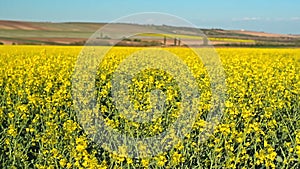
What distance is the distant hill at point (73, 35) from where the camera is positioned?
1453 inches

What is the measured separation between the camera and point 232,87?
24.5ft

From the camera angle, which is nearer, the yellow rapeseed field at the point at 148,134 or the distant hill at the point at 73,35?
the yellow rapeseed field at the point at 148,134

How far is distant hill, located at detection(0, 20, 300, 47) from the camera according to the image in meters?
36.9

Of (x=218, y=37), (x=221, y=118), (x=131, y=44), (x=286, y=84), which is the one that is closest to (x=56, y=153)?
(x=221, y=118)

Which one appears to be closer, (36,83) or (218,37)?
(36,83)

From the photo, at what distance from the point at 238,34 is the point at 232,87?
42590 mm

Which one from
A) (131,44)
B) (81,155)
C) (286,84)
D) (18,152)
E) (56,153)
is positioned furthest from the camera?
(131,44)

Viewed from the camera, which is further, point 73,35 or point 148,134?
point 73,35

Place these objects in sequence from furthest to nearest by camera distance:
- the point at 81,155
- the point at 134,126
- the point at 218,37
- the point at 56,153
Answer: the point at 218,37, the point at 134,126, the point at 56,153, the point at 81,155

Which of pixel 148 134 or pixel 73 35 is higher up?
pixel 148 134

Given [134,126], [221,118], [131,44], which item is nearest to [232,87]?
[221,118]

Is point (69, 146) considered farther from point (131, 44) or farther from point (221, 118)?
point (131, 44)

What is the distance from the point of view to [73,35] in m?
42.2

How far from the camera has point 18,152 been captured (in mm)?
4422
